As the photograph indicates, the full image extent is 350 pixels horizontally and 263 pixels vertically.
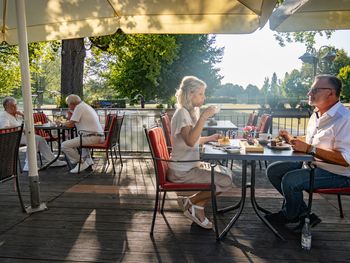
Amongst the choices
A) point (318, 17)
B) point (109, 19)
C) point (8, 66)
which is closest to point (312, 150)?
point (318, 17)

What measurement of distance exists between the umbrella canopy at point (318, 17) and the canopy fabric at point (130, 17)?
37 centimetres

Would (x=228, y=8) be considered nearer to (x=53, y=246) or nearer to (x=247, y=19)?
(x=247, y=19)

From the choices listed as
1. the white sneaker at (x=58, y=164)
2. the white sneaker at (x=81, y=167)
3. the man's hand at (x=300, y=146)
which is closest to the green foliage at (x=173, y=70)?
the white sneaker at (x=58, y=164)

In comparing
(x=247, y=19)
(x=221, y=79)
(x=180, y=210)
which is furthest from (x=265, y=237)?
(x=221, y=79)

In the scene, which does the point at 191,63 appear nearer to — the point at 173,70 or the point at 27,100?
the point at 173,70

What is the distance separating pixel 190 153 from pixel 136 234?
0.89m

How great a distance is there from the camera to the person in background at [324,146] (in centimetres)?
261

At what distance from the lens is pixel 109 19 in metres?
4.31

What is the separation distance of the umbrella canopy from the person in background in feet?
3.85

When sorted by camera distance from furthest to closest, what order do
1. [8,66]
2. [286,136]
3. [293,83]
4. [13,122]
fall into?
[293,83]
[8,66]
[13,122]
[286,136]

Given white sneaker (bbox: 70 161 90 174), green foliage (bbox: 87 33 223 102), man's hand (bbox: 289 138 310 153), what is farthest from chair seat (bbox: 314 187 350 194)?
green foliage (bbox: 87 33 223 102)

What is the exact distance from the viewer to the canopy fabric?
386 cm

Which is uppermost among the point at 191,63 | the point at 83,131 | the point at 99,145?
the point at 191,63

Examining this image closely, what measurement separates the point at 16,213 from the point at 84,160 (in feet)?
6.74
